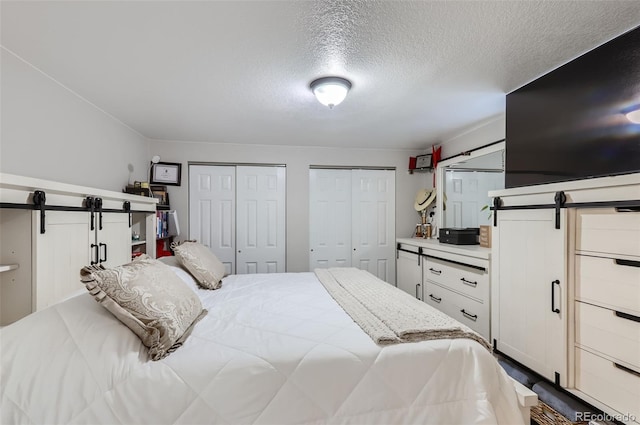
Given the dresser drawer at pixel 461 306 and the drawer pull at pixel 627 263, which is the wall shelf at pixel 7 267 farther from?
the dresser drawer at pixel 461 306

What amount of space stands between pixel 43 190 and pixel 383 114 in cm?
269

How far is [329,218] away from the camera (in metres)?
4.51

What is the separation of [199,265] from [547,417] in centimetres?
261

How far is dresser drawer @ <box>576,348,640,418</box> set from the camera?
158 cm

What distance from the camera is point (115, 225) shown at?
2414mm

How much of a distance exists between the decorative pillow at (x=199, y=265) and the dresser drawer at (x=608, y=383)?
2.58m

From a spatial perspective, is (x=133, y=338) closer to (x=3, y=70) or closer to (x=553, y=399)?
(x=3, y=70)

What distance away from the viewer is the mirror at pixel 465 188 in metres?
3.99

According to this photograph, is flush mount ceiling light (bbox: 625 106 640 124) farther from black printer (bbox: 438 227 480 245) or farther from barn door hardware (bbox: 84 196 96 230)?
barn door hardware (bbox: 84 196 96 230)

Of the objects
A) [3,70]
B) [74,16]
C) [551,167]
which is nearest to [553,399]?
[551,167]

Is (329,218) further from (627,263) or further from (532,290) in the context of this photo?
(627,263)

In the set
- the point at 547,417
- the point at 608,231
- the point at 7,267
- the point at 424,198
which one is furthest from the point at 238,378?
the point at 424,198

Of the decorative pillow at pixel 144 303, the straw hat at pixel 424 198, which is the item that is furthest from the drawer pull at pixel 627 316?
the straw hat at pixel 424 198

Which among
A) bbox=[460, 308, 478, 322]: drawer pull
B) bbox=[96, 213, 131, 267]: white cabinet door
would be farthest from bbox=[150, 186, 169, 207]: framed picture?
bbox=[460, 308, 478, 322]: drawer pull
